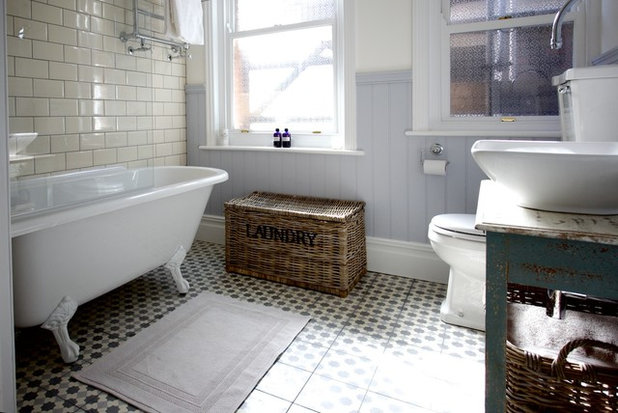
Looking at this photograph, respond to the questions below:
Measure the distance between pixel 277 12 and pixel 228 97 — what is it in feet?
2.54

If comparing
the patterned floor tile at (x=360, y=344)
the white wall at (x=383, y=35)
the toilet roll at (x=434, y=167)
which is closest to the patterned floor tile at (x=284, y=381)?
the patterned floor tile at (x=360, y=344)

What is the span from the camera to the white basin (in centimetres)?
90

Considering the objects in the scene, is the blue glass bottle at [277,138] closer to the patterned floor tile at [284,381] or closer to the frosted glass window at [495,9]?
the frosted glass window at [495,9]

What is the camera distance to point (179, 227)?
2.46m

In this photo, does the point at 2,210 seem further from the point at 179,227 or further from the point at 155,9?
the point at 155,9

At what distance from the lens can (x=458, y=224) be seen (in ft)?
7.01

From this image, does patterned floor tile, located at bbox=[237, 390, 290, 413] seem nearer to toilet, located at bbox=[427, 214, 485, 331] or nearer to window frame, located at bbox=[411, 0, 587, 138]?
toilet, located at bbox=[427, 214, 485, 331]

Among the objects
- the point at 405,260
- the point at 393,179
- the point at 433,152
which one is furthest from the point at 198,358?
the point at 433,152

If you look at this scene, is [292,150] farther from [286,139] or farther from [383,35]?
[383,35]

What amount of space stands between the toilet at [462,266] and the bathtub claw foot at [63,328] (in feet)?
5.81

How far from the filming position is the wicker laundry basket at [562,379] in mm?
987

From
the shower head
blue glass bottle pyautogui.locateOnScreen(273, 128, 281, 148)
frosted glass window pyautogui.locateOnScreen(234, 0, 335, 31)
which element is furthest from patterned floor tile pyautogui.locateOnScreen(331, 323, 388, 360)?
the shower head

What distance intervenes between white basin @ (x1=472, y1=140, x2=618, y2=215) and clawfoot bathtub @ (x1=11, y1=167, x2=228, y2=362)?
1.56 meters

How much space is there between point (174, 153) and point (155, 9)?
3.56 ft
